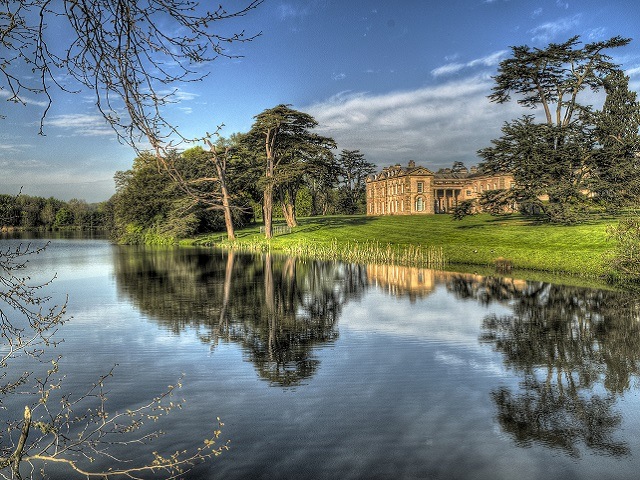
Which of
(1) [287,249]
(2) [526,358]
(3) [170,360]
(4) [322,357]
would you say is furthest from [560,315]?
(1) [287,249]

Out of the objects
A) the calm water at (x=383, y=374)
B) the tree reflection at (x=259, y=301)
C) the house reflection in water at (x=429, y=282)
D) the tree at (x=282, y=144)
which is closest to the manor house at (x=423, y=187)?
the tree at (x=282, y=144)

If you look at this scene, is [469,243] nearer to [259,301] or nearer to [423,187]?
[259,301]

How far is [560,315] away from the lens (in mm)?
18281

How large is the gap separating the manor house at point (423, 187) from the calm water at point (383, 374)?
63.2m

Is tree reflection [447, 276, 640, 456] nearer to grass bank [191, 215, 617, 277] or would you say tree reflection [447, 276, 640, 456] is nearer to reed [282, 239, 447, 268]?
grass bank [191, 215, 617, 277]

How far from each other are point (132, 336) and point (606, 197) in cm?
3607

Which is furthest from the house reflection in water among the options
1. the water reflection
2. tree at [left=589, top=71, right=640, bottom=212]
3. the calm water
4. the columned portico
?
the columned portico

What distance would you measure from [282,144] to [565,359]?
44.3 meters

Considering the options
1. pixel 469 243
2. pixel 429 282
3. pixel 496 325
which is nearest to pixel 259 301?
pixel 429 282

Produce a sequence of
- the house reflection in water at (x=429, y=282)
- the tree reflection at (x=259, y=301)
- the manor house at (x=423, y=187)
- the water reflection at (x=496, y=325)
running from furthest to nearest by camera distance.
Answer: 1. the manor house at (x=423, y=187)
2. the house reflection in water at (x=429, y=282)
3. the tree reflection at (x=259, y=301)
4. the water reflection at (x=496, y=325)

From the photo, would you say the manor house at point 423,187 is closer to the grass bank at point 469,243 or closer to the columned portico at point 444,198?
the columned portico at point 444,198

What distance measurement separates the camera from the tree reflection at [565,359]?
30.0 ft

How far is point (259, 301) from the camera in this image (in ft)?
73.7

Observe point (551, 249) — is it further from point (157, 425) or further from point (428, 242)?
point (157, 425)
